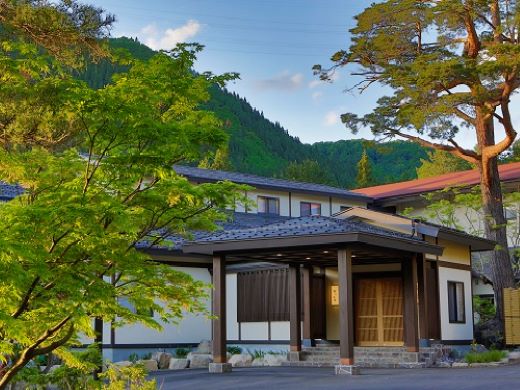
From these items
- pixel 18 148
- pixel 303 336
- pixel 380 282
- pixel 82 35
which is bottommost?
pixel 303 336

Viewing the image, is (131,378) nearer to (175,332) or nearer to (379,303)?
(379,303)

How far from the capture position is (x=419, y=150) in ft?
339

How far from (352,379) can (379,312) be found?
6.69m

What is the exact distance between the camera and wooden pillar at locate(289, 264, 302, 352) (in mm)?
21750

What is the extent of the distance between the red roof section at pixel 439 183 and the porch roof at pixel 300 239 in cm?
1543

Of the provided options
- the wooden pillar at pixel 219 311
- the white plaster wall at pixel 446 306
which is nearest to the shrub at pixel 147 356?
the wooden pillar at pixel 219 311

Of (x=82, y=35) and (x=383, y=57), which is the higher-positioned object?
(x=383, y=57)

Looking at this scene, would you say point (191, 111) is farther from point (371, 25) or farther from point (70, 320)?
point (371, 25)

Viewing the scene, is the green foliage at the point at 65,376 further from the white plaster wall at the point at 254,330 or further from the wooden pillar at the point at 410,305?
the white plaster wall at the point at 254,330

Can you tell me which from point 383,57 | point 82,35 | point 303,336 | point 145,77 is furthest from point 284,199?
point 145,77

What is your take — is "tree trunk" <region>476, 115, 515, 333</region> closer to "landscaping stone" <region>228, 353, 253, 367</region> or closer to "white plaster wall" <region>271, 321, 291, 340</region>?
"white plaster wall" <region>271, 321, 291, 340</region>

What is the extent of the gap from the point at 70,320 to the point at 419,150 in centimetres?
9778

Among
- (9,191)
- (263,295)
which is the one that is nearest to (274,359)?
(263,295)

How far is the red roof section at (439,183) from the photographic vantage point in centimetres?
3438
